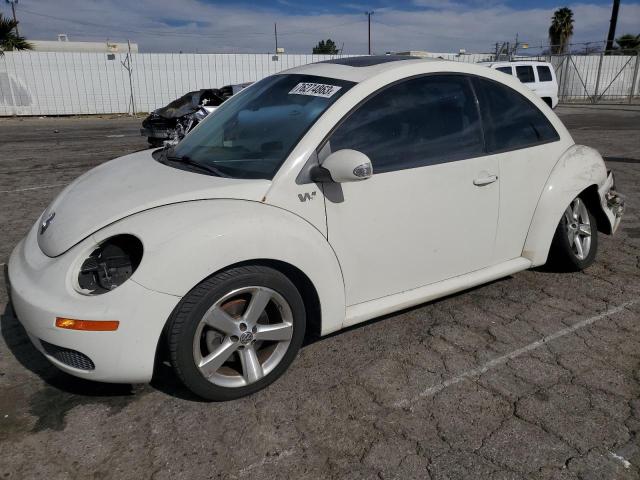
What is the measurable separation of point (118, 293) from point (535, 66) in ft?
62.2

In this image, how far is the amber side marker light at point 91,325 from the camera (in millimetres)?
2293

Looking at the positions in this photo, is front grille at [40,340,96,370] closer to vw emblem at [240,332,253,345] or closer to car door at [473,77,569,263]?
vw emblem at [240,332,253,345]

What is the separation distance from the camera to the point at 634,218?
5.91 meters

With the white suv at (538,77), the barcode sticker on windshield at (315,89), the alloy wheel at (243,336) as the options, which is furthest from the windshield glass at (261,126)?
the white suv at (538,77)

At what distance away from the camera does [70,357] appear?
7.94 feet

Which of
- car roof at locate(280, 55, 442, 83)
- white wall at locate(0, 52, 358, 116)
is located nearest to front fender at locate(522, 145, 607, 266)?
car roof at locate(280, 55, 442, 83)

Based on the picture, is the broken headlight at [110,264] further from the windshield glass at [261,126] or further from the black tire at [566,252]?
the black tire at [566,252]

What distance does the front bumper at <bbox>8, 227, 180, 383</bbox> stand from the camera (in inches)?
90.7

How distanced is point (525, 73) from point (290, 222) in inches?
701

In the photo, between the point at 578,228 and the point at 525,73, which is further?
the point at 525,73

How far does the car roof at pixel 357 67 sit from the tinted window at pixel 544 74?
1707 centimetres

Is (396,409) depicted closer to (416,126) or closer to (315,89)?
(416,126)

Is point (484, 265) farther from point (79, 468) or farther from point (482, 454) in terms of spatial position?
point (79, 468)

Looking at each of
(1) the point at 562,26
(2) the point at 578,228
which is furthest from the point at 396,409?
(1) the point at 562,26
